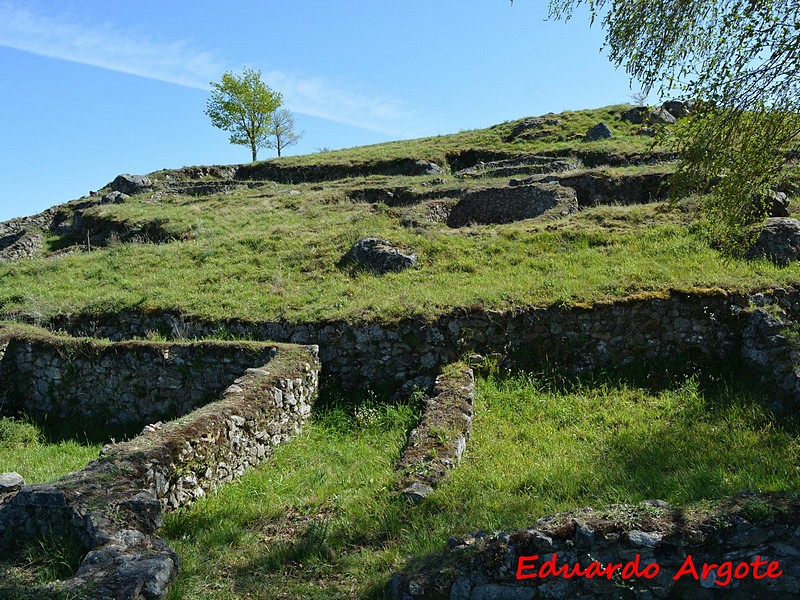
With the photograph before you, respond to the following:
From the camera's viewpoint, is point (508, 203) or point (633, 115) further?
point (633, 115)

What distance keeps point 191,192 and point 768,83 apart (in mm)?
27563

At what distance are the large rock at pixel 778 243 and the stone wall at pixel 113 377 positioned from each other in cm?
902

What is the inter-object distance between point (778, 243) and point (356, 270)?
327 inches

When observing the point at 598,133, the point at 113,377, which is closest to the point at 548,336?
the point at 113,377

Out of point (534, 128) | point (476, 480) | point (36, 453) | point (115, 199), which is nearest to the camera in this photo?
point (476, 480)

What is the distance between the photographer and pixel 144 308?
510 inches

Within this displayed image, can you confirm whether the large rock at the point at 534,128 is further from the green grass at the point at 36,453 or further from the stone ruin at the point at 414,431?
the green grass at the point at 36,453

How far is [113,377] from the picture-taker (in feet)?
35.4

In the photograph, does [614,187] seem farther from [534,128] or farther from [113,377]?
[534,128]

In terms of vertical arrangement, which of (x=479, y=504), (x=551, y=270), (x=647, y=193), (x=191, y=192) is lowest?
(x=479, y=504)

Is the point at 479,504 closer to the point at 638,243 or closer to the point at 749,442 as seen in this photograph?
the point at 749,442

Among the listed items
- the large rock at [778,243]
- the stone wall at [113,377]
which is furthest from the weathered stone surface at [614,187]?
the stone wall at [113,377]

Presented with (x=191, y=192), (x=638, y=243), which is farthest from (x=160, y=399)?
(x=191, y=192)

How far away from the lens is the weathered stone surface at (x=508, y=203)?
56.5 feet
